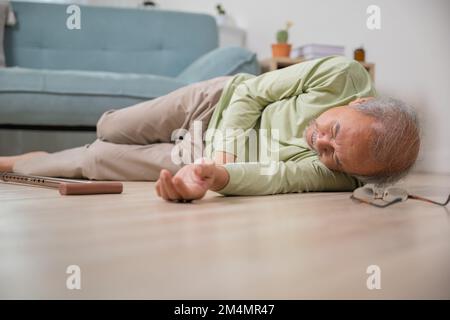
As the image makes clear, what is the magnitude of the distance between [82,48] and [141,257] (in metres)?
2.58

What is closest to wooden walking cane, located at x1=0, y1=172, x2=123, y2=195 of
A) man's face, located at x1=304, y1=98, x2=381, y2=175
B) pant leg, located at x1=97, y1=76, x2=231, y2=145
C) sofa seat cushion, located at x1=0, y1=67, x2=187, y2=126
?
pant leg, located at x1=97, y1=76, x2=231, y2=145

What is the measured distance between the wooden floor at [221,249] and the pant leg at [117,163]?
532mm

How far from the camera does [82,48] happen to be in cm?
297

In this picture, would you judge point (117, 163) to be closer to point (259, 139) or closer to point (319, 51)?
point (259, 139)

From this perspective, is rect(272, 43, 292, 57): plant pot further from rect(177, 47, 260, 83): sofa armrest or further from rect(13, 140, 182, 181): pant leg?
rect(13, 140, 182, 181): pant leg

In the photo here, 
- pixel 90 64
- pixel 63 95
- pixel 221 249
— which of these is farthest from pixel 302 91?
pixel 90 64

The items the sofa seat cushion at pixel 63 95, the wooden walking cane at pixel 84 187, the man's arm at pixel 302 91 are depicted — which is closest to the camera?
the wooden walking cane at pixel 84 187

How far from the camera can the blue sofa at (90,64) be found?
7.34 feet

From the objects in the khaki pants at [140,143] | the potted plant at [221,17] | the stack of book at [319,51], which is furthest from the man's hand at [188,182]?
the potted plant at [221,17]

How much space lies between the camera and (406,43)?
9.30ft

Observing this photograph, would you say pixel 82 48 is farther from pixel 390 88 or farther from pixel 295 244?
pixel 295 244

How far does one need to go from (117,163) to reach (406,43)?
195 cm

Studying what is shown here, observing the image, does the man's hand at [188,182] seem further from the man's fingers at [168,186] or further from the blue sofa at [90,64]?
the blue sofa at [90,64]
